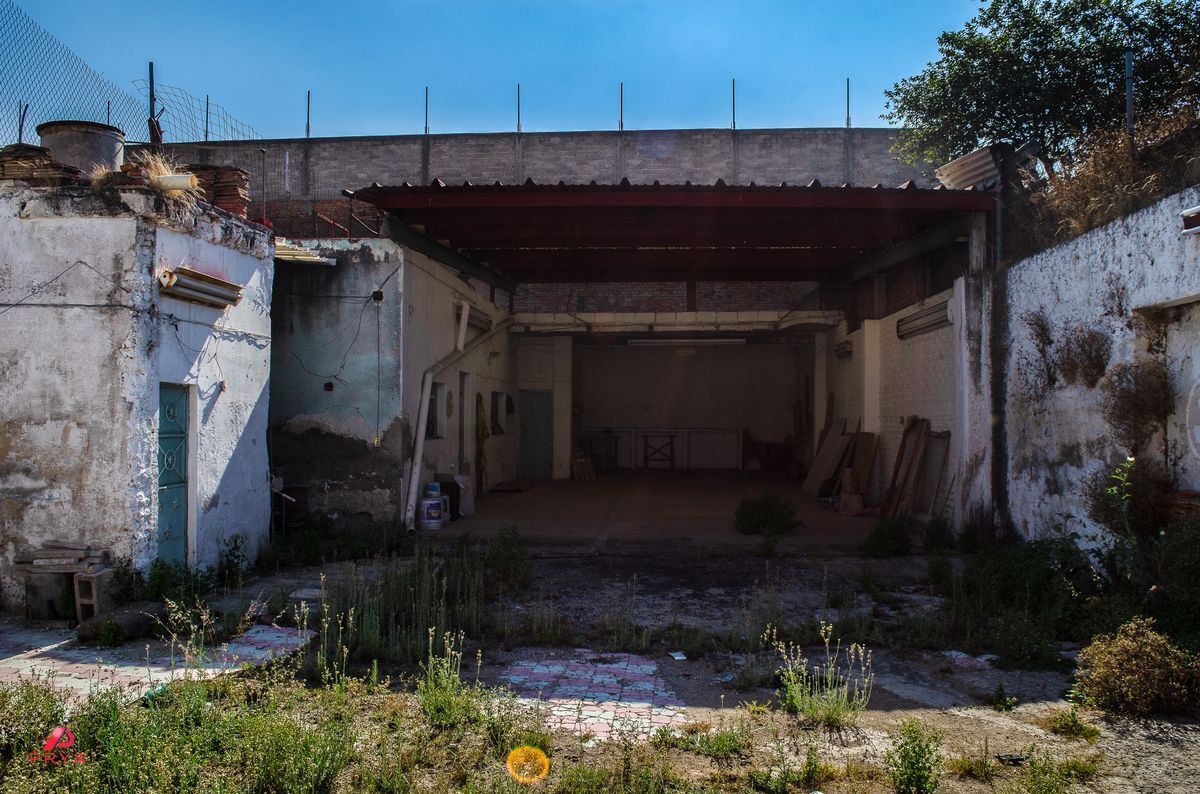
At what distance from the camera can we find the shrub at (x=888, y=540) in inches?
349

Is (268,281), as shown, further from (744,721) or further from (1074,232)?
(1074,232)

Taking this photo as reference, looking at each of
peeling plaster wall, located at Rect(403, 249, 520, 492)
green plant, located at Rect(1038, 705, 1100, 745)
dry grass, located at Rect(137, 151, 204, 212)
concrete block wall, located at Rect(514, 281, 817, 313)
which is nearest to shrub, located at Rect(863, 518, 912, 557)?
green plant, located at Rect(1038, 705, 1100, 745)

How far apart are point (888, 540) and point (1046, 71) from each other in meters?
9.47

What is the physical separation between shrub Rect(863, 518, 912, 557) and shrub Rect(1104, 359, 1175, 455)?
2.72 metres

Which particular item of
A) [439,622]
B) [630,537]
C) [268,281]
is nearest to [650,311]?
[630,537]

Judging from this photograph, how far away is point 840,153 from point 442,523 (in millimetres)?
13939

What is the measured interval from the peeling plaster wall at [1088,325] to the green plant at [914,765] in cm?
377

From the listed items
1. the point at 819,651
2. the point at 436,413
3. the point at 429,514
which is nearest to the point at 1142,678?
the point at 819,651

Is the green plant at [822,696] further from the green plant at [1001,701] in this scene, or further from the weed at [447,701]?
the weed at [447,701]

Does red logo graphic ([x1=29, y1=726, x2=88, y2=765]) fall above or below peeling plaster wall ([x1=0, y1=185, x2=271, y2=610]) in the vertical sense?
below

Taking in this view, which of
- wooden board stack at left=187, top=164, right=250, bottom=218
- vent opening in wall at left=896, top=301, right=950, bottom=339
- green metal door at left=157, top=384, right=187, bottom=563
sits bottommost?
green metal door at left=157, top=384, right=187, bottom=563

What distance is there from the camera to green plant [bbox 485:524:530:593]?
7.49 metres

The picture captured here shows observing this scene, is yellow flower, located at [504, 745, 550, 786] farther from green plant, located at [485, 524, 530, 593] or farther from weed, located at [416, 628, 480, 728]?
green plant, located at [485, 524, 530, 593]

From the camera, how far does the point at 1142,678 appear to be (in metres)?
4.36
